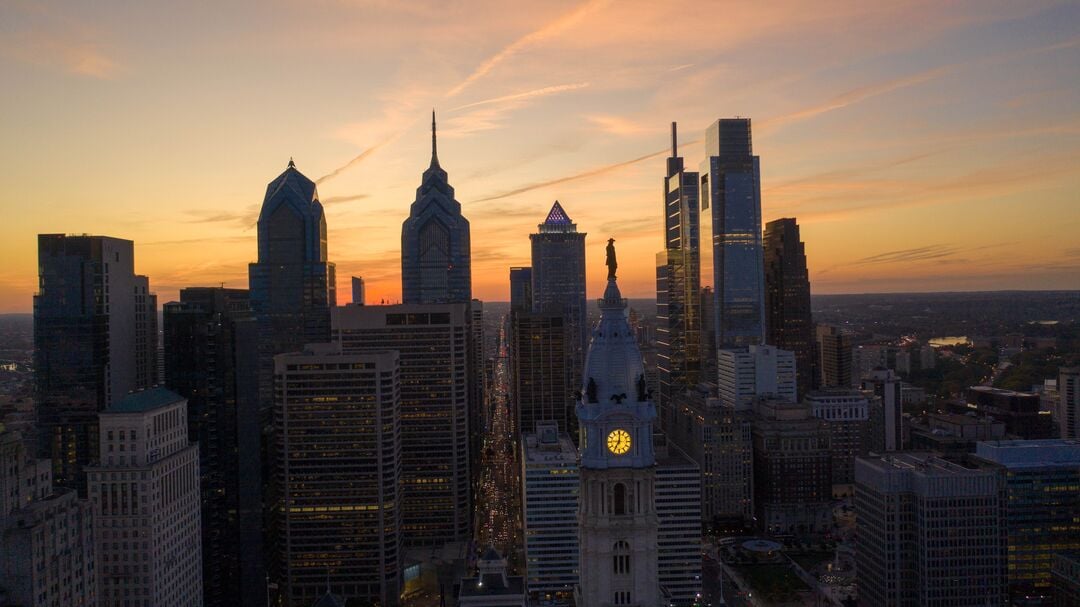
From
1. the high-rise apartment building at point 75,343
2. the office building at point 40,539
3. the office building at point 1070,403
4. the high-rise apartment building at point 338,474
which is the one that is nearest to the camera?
the office building at point 40,539

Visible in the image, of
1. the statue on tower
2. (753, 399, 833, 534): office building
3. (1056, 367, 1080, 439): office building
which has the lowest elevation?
(753, 399, 833, 534): office building

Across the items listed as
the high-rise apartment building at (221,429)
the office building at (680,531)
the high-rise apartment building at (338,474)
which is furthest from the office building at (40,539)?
the office building at (680,531)

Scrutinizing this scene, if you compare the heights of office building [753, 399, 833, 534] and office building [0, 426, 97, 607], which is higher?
office building [0, 426, 97, 607]

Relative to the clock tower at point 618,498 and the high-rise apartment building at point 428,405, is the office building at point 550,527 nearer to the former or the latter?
the high-rise apartment building at point 428,405

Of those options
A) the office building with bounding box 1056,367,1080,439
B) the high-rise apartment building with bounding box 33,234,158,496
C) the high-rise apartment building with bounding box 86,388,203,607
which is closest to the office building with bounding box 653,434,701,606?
the high-rise apartment building with bounding box 86,388,203,607

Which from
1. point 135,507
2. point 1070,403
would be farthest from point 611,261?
point 1070,403

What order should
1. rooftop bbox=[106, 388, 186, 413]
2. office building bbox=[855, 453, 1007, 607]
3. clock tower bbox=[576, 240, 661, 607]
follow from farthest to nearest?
1. office building bbox=[855, 453, 1007, 607]
2. rooftop bbox=[106, 388, 186, 413]
3. clock tower bbox=[576, 240, 661, 607]

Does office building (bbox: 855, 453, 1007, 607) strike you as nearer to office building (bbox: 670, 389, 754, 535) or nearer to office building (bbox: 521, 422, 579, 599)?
office building (bbox: 521, 422, 579, 599)

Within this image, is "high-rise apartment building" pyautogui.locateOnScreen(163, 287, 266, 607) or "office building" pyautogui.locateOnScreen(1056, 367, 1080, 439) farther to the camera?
"office building" pyautogui.locateOnScreen(1056, 367, 1080, 439)
